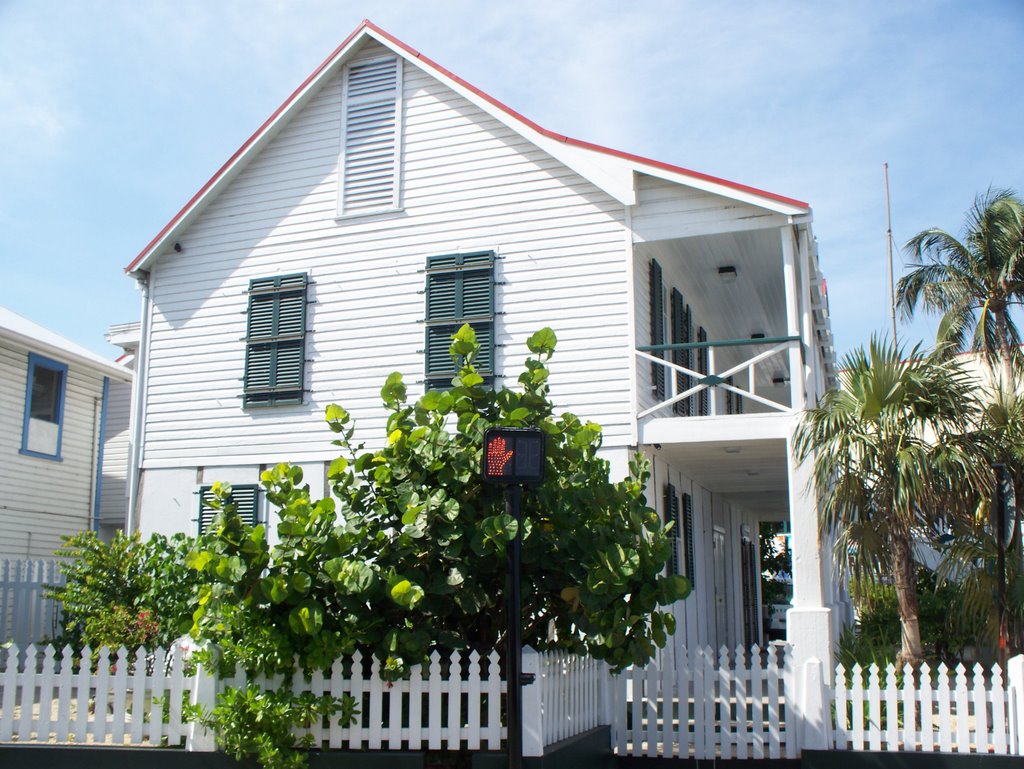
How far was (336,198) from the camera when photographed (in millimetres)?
14430

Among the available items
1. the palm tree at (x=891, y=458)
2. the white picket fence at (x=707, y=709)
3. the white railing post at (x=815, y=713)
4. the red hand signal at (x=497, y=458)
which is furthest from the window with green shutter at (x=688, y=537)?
the red hand signal at (x=497, y=458)

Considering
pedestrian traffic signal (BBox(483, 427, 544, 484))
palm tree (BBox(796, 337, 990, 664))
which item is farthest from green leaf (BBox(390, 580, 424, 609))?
palm tree (BBox(796, 337, 990, 664))

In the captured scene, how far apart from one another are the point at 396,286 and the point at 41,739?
294 inches

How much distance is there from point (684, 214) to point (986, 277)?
11555mm

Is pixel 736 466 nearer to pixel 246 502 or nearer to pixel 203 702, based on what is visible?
pixel 246 502

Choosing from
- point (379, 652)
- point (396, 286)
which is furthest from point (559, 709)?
point (396, 286)

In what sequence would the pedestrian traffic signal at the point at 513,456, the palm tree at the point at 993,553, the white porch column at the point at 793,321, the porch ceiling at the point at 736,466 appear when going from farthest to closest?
the porch ceiling at the point at 736,466 → the white porch column at the point at 793,321 → the palm tree at the point at 993,553 → the pedestrian traffic signal at the point at 513,456

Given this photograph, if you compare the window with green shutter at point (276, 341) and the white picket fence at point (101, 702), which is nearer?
the white picket fence at point (101, 702)

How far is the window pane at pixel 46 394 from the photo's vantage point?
19.5 meters

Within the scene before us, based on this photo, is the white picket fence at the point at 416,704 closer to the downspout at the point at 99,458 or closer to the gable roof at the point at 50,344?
the gable roof at the point at 50,344

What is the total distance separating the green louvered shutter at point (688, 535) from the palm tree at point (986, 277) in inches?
346

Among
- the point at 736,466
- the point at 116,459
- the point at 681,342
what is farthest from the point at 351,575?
the point at 116,459

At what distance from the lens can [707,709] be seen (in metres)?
9.16

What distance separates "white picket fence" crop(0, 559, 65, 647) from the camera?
15398mm
